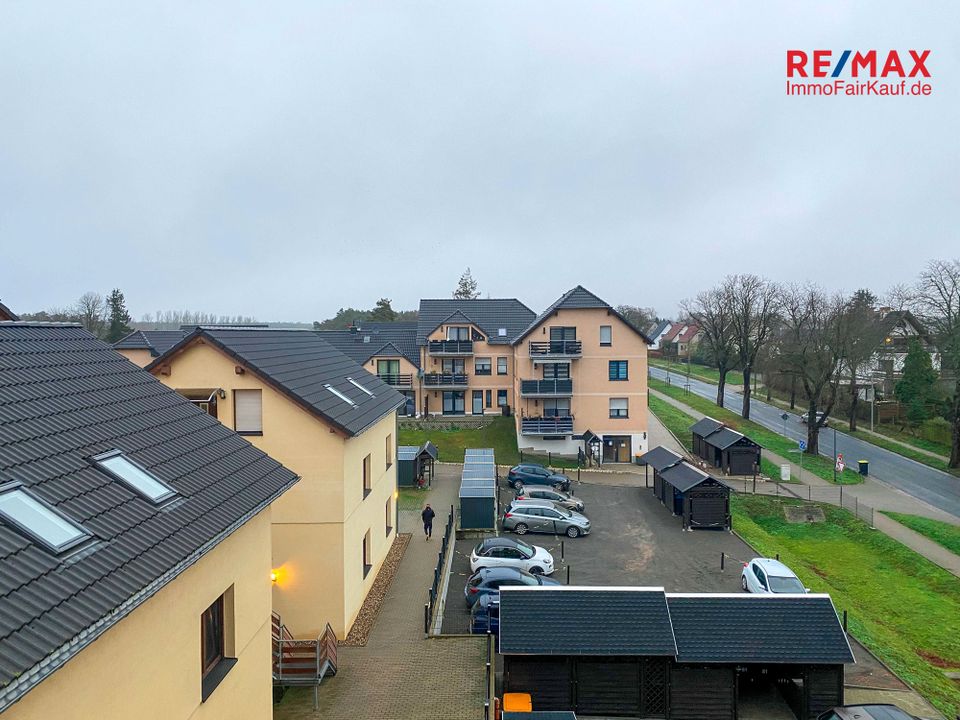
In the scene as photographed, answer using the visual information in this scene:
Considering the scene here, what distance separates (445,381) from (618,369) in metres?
14.0

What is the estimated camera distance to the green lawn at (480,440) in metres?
39.2

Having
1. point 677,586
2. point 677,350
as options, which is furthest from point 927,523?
point 677,350

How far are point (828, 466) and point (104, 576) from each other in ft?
139

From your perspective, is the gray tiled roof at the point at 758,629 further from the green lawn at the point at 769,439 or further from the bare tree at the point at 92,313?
the bare tree at the point at 92,313

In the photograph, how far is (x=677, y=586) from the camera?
67.9 feet

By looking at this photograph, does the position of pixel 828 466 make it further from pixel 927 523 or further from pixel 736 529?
pixel 736 529

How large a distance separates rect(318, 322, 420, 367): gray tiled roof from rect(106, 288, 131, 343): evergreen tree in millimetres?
35174

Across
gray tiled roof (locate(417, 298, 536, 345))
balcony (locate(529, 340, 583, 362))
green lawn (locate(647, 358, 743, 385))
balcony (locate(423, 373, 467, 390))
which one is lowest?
green lawn (locate(647, 358, 743, 385))

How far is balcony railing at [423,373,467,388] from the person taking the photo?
4856 cm

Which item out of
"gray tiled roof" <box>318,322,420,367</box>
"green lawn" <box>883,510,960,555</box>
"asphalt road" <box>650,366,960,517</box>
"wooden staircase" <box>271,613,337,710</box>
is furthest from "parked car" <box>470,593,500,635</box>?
"gray tiled roof" <box>318,322,420,367</box>

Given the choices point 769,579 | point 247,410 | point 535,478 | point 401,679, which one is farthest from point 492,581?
point 535,478

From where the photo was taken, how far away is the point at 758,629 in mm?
14383

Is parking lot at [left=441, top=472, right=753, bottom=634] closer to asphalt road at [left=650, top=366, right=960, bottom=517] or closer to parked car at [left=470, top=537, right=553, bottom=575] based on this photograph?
parked car at [left=470, top=537, right=553, bottom=575]

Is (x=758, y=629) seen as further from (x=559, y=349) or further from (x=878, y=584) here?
(x=559, y=349)
